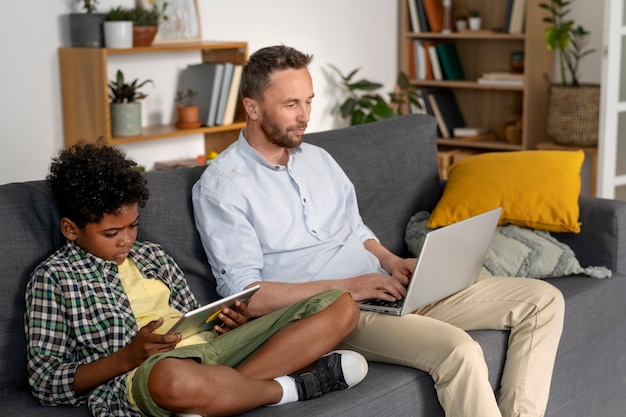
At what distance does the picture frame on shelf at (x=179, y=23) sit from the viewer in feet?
13.8

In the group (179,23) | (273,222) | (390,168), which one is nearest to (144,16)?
(179,23)

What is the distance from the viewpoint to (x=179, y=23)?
425cm

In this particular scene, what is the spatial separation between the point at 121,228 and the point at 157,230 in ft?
0.95

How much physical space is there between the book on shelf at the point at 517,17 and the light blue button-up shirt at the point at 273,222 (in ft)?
8.75

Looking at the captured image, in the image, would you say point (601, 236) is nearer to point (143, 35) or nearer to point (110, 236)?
point (110, 236)

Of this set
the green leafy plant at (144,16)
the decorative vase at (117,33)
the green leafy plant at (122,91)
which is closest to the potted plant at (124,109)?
the green leafy plant at (122,91)

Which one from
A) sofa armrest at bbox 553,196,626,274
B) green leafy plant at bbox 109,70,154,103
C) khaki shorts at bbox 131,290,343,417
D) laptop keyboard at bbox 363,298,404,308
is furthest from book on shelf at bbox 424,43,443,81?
khaki shorts at bbox 131,290,343,417

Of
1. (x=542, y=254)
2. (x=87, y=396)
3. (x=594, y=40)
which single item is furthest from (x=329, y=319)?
(x=594, y=40)

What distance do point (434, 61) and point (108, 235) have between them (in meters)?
3.66

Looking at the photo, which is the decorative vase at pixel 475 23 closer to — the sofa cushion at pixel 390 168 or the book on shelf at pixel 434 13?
the book on shelf at pixel 434 13

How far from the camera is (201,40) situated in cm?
435

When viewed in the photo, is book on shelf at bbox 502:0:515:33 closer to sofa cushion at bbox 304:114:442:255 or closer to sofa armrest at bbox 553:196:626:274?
sofa cushion at bbox 304:114:442:255

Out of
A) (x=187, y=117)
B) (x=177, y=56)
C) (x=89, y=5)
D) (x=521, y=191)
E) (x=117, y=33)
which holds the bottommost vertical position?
(x=521, y=191)

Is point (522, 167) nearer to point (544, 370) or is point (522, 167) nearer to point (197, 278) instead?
point (544, 370)
